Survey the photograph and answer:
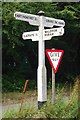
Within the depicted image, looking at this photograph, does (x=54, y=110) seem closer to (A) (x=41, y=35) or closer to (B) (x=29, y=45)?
(A) (x=41, y=35)

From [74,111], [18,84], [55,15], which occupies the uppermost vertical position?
[55,15]

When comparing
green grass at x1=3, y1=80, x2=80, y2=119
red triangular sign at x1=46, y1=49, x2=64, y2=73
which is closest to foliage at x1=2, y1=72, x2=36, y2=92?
red triangular sign at x1=46, y1=49, x2=64, y2=73

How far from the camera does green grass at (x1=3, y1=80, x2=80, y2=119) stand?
26.3 feet

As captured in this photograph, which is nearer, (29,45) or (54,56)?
(54,56)

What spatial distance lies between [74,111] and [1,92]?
9.14 m

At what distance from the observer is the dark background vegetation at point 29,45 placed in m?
17.3

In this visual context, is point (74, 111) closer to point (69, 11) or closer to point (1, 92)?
point (1, 92)

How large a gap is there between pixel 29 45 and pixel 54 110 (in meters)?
12.8

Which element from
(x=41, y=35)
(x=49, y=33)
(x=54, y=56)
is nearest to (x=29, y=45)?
(x=41, y=35)

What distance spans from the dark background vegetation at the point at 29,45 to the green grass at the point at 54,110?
8879 mm

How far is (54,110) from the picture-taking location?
820 centimetres

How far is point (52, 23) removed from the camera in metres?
9.65

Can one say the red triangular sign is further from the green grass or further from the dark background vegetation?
the dark background vegetation

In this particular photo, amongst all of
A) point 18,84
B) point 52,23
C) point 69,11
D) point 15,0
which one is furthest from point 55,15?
point 52,23
